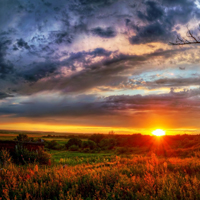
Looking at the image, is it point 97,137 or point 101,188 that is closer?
point 101,188

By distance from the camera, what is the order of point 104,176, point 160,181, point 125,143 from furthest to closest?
point 125,143 → point 104,176 → point 160,181

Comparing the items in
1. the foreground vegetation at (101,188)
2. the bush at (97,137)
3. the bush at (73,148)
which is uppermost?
the foreground vegetation at (101,188)

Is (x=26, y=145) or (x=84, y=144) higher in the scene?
(x=26, y=145)

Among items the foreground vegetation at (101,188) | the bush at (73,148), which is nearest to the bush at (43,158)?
the foreground vegetation at (101,188)

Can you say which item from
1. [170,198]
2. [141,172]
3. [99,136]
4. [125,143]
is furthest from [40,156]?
[99,136]

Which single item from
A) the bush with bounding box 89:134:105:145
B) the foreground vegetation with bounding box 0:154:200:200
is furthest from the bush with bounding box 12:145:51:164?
the bush with bounding box 89:134:105:145

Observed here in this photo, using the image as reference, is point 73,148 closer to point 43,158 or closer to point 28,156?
point 43,158

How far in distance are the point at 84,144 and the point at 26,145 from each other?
51729mm

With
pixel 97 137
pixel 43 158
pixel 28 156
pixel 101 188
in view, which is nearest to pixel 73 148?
pixel 97 137

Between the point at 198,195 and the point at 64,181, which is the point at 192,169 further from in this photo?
the point at 64,181

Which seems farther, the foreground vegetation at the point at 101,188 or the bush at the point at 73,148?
the bush at the point at 73,148

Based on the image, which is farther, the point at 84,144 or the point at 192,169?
the point at 84,144

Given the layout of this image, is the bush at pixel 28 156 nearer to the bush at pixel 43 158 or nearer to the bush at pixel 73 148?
the bush at pixel 43 158

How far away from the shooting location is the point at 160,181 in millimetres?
7355
